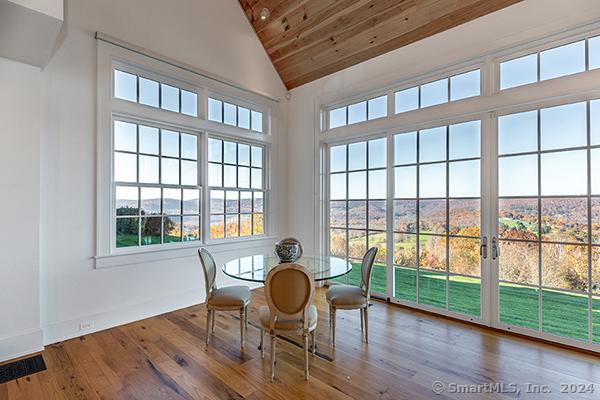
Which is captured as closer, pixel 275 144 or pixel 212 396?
pixel 212 396

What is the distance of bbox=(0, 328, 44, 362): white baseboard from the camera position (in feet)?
8.05

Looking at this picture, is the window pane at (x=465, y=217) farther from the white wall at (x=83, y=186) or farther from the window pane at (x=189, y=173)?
the white wall at (x=83, y=186)

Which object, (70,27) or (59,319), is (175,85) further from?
(59,319)

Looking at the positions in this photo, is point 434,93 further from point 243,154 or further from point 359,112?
point 243,154

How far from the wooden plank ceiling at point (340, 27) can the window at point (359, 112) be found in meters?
0.58

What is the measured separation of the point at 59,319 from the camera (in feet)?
9.28

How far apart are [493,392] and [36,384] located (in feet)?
10.8

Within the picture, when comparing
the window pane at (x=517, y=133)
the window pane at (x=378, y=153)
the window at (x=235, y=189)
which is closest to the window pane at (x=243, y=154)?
the window at (x=235, y=189)

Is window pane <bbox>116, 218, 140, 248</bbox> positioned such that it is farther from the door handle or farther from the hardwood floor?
the door handle

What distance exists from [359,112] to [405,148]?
93 cm

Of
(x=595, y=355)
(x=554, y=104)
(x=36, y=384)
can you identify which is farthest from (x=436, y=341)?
(x=36, y=384)

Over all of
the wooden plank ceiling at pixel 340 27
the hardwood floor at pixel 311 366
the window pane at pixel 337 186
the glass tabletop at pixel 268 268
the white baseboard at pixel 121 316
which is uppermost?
the wooden plank ceiling at pixel 340 27

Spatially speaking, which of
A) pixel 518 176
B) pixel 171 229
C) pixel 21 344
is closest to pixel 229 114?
pixel 171 229

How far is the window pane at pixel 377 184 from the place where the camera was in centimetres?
407
